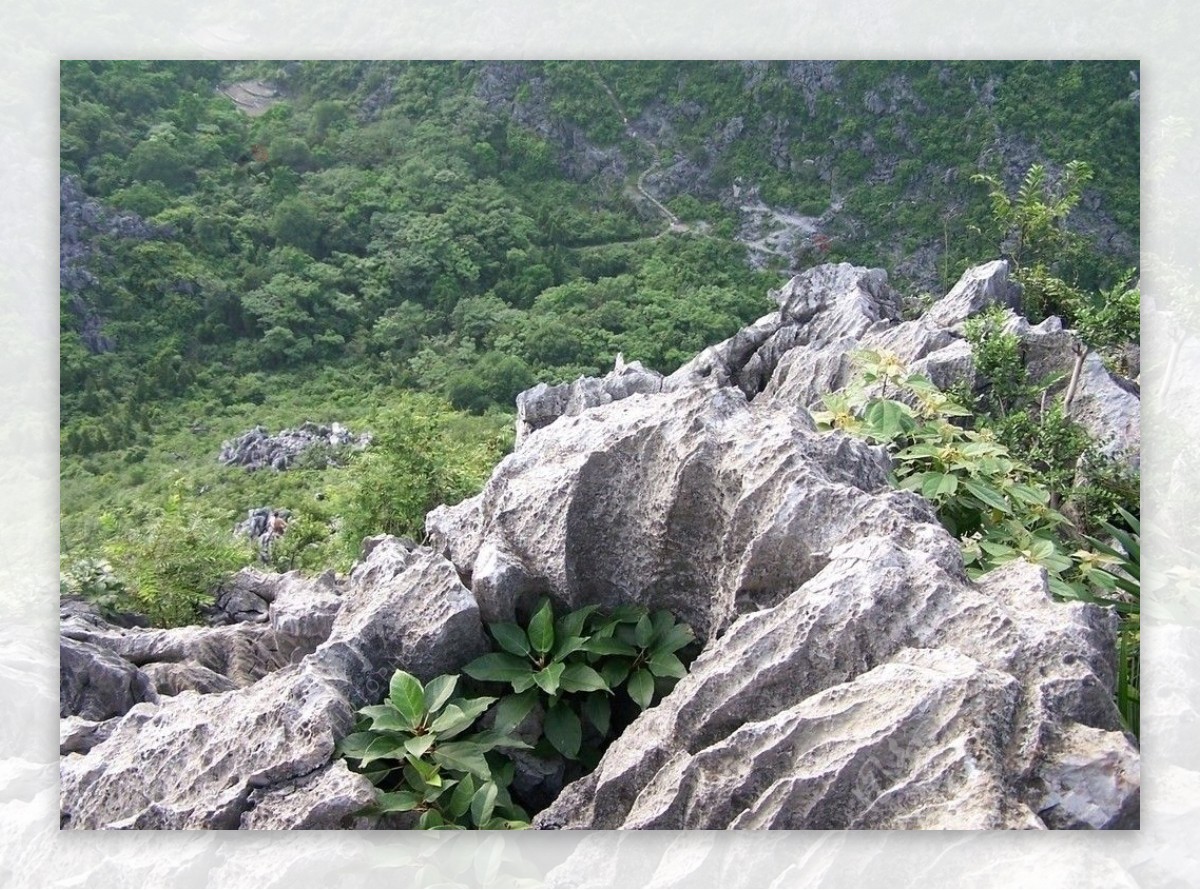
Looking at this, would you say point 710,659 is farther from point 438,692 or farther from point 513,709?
point 438,692

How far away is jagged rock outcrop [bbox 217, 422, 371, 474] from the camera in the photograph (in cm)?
648

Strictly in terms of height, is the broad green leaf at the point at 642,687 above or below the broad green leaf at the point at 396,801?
above

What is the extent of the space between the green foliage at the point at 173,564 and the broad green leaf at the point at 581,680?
225 cm

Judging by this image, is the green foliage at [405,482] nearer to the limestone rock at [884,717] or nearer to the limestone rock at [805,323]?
the limestone rock at [805,323]

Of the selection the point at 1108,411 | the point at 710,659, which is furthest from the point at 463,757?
the point at 1108,411

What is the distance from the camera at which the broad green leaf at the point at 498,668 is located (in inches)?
136

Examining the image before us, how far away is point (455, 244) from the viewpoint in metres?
7.10

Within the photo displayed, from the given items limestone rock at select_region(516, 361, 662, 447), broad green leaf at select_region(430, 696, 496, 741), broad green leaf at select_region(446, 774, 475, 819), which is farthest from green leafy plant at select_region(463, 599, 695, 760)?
limestone rock at select_region(516, 361, 662, 447)

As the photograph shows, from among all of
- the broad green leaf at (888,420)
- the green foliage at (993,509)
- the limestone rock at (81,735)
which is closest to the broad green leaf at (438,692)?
the limestone rock at (81,735)

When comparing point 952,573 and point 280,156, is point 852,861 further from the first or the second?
point 280,156

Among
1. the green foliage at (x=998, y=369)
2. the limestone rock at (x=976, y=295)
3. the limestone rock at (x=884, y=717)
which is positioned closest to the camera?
the limestone rock at (x=884, y=717)

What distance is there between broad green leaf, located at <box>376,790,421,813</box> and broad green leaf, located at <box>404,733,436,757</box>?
5.3 inches

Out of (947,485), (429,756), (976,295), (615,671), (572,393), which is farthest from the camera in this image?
(976,295)

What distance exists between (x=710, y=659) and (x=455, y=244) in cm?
455
